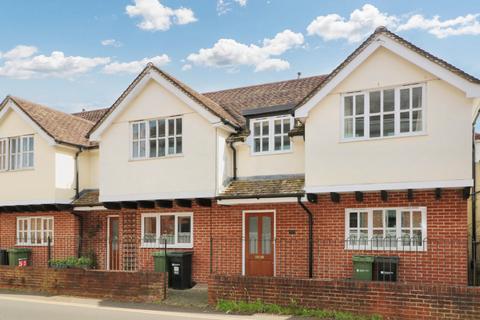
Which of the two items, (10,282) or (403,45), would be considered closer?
(403,45)

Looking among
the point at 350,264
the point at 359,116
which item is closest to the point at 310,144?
the point at 359,116

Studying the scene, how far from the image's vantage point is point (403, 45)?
11.2m

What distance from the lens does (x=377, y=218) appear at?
12109 millimetres

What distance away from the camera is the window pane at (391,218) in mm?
11906

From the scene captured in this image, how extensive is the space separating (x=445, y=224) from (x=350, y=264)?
2.46 metres

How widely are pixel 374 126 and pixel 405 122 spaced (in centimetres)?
71

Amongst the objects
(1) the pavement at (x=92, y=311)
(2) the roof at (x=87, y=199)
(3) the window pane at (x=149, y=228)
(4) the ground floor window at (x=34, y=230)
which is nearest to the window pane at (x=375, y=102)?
(1) the pavement at (x=92, y=311)

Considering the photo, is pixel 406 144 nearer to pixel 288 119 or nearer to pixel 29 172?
pixel 288 119

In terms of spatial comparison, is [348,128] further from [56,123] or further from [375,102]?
[56,123]

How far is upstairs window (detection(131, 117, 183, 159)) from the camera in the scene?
14047 mm

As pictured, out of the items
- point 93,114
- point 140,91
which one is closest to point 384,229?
point 140,91

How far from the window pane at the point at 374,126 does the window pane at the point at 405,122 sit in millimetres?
522

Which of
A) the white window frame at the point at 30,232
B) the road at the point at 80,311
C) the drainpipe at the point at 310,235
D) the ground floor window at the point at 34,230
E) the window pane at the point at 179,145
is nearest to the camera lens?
the road at the point at 80,311

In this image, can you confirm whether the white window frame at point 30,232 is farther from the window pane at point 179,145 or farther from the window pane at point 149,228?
the window pane at point 179,145
